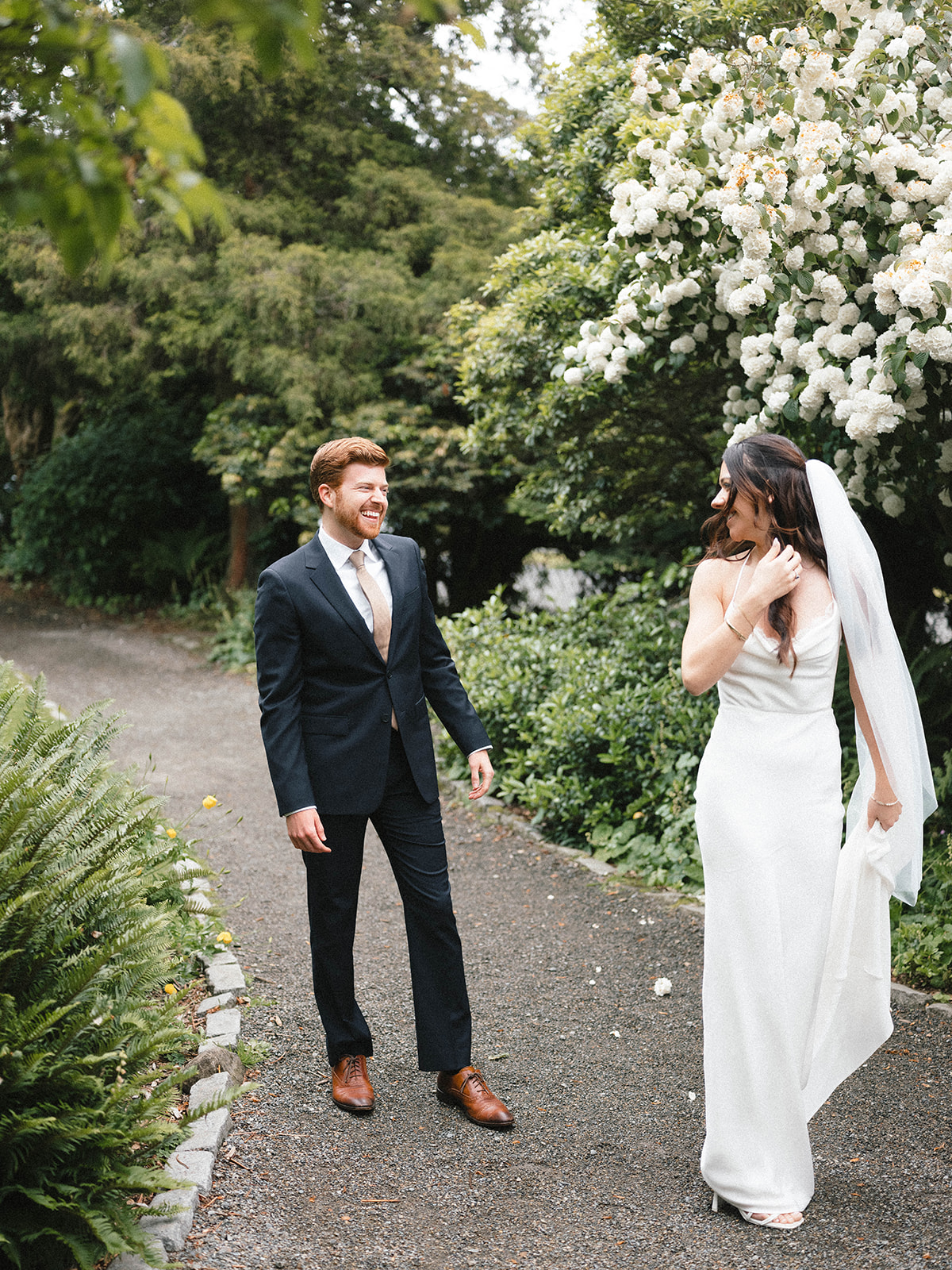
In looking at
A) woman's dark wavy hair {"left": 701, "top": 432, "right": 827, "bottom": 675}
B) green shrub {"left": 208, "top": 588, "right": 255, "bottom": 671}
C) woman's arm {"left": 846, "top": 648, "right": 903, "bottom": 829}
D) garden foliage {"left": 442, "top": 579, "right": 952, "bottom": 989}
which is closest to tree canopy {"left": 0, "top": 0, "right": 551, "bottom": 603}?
green shrub {"left": 208, "top": 588, "right": 255, "bottom": 671}

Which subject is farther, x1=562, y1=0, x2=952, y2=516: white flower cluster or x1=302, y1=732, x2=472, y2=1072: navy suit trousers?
x1=562, y1=0, x2=952, y2=516: white flower cluster

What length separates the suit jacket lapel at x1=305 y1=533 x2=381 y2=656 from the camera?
330 centimetres

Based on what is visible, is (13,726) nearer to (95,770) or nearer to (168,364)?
(95,770)

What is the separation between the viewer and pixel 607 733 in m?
6.26

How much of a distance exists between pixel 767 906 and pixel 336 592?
160 centimetres

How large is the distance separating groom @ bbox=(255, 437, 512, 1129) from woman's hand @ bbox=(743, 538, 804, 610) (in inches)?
44.2

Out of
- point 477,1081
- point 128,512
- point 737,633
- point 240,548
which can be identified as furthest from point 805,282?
point 128,512

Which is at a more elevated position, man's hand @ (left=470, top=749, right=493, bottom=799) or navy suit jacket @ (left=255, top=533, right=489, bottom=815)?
navy suit jacket @ (left=255, top=533, right=489, bottom=815)

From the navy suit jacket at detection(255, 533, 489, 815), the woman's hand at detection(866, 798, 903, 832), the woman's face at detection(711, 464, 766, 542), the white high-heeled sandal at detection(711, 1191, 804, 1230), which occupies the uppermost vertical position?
the woman's face at detection(711, 464, 766, 542)

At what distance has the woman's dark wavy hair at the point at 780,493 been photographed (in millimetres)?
2941

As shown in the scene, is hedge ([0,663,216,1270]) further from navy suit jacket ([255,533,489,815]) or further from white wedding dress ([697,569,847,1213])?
white wedding dress ([697,569,847,1213])

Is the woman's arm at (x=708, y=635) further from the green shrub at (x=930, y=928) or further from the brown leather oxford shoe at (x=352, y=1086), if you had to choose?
the green shrub at (x=930, y=928)

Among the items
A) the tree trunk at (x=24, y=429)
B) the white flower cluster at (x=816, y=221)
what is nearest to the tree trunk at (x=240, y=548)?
the tree trunk at (x=24, y=429)

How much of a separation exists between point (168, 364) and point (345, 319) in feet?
10.6
